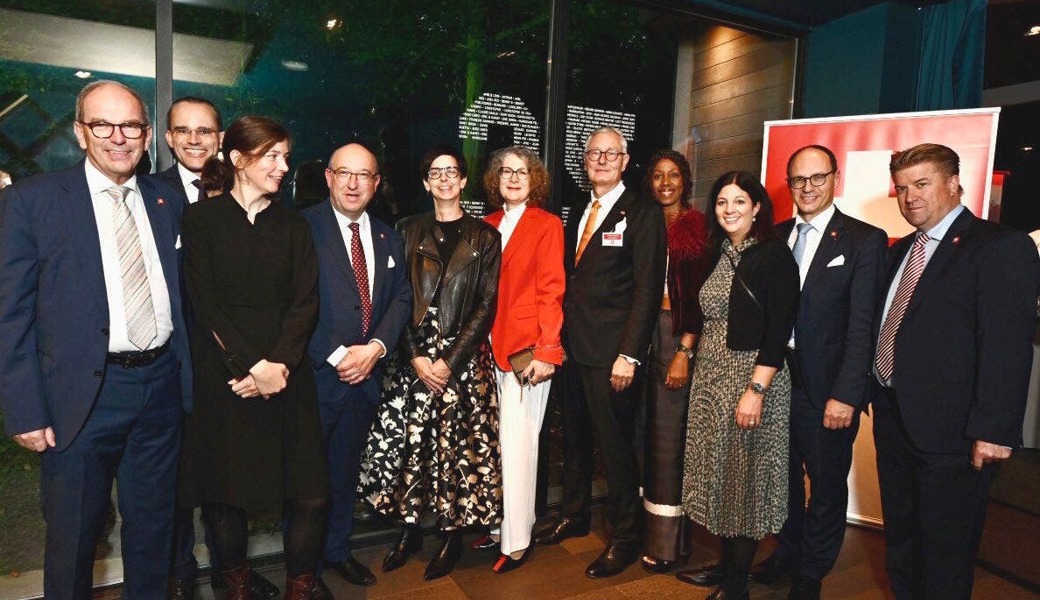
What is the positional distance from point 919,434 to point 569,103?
2656 millimetres

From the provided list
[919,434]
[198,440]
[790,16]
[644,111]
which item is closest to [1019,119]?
[790,16]

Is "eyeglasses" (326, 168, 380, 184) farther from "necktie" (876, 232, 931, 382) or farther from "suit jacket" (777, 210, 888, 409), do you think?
"necktie" (876, 232, 931, 382)

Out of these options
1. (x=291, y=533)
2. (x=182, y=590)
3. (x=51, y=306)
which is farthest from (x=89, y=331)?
(x=182, y=590)

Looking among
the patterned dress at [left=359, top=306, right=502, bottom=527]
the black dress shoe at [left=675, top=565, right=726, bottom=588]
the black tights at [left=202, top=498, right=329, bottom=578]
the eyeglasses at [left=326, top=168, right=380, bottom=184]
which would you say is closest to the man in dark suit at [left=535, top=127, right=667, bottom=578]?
the black dress shoe at [left=675, top=565, right=726, bottom=588]

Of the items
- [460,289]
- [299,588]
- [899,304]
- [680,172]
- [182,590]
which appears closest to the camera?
[299,588]

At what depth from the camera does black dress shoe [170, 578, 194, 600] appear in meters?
2.59

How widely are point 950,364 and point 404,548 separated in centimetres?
246

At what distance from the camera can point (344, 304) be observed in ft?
8.32

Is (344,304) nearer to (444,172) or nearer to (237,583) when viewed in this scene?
(444,172)

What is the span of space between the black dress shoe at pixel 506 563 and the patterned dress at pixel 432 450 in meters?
0.29

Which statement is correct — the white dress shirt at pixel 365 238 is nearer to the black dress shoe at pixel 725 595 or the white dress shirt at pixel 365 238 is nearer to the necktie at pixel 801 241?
the black dress shoe at pixel 725 595

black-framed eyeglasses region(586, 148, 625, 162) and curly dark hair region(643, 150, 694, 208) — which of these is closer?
black-framed eyeglasses region(586, 148, 625, 162)

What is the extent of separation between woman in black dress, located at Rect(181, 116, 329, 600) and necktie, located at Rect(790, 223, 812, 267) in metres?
2.04

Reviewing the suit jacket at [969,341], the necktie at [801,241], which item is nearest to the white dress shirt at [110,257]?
the necktie at [801,241]
